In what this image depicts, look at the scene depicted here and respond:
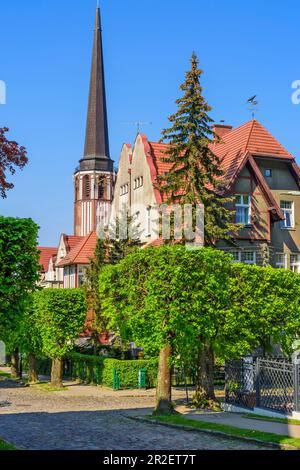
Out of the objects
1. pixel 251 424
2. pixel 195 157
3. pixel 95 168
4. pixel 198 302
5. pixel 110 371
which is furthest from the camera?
pixel 95 168

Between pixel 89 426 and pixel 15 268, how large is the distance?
7740mm

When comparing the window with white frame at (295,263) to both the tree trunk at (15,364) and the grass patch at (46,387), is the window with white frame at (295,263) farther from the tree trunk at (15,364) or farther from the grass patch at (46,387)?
the tree trunk at (15,364)

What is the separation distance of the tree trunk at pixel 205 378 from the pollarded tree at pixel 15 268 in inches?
535

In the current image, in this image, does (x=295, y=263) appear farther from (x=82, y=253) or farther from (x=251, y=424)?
(x=82, y=253)

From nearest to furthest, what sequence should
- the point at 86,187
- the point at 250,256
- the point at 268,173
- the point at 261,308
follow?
the point at 261,308, the point at 250,256, the point at 268,173, the point at 86,187

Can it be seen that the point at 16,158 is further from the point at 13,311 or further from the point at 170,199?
the point at 13,311

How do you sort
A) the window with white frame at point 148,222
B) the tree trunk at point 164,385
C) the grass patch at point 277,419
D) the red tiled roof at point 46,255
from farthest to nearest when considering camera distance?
the red tiled roof at point 46,255 → the window with white frame at point 148,222 → the tree trunk at point 164,385 → the grass patch at point 277,419

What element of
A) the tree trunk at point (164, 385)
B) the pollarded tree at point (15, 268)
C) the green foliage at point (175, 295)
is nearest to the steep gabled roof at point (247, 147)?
the green foliage at point (175, 295)

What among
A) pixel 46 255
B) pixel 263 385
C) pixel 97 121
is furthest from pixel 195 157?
pixel 97 121

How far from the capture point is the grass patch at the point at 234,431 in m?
17.6

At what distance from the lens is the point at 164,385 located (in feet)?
85.0

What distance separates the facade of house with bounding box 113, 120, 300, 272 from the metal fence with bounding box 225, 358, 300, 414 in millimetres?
10988
